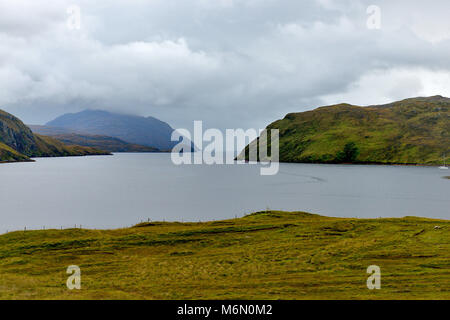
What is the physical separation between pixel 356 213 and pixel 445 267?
63294 millimetres

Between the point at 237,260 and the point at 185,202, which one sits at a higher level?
the point at 185,202

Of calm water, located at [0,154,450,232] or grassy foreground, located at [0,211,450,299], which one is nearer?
grassy foreground, located at [0,211,450,299]

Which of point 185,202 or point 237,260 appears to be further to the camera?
point 185,202

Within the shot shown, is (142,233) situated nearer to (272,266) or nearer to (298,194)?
(272,266)

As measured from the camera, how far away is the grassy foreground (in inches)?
1255

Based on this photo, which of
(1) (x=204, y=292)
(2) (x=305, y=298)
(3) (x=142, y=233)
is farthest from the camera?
(3) (x=142, y=233)

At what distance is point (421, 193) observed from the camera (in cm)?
14025

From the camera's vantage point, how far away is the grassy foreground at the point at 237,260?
3188 centimetres

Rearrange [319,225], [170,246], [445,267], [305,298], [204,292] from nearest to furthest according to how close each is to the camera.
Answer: [305,298], [204,292], [445,267], [170,246], [319,225]

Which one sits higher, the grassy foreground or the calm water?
the calm water

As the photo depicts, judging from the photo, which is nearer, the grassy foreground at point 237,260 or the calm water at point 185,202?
the grassy foreground at point 237,260

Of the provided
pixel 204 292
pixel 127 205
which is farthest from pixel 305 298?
pixel 127 205

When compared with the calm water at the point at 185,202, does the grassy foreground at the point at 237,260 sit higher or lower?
lower

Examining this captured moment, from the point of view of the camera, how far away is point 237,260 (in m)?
45.8
